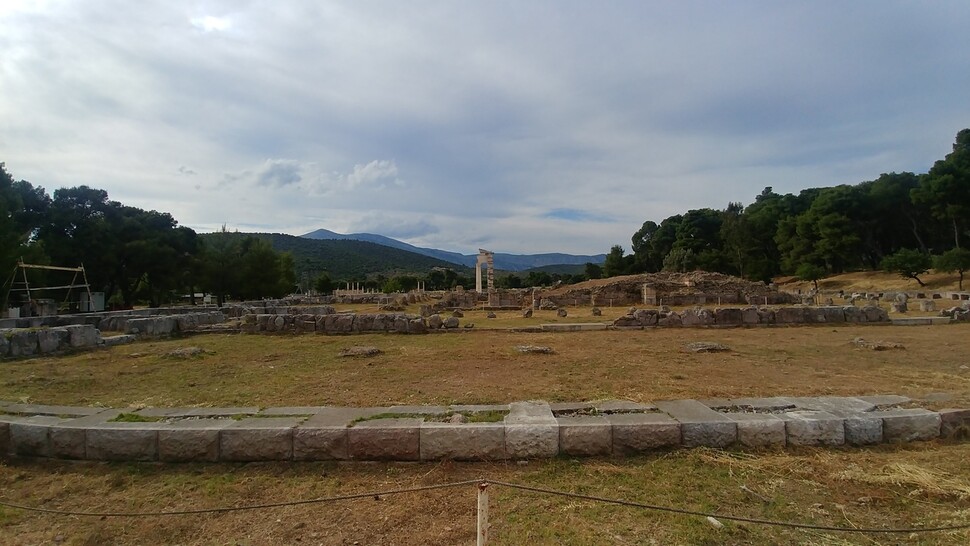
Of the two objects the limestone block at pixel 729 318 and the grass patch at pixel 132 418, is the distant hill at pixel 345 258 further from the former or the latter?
the grass patch at pixel 132 418

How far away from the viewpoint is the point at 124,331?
661 inches

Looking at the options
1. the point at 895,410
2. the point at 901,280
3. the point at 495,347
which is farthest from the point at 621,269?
the point at 895,410

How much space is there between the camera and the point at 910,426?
17.2 ft

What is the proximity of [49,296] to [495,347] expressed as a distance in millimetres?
31134

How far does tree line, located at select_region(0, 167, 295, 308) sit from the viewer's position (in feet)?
81.0

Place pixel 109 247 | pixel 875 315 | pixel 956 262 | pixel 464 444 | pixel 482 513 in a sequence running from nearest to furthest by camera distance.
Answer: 1. pixel 482 513
2. pixel 464 444
3. pixel 875 315
4. pixel 109 247
5. pixel 956 262

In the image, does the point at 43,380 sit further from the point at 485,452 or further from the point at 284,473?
the point at 485,452

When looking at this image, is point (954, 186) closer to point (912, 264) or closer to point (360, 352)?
point (912, 264)

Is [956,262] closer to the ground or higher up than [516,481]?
higher up

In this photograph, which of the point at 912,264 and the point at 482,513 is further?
the point at 912,264

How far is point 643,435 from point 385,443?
2672mm

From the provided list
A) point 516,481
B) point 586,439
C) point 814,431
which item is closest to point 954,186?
point 814,431

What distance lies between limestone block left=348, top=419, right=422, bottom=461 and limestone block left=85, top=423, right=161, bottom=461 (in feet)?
7.02

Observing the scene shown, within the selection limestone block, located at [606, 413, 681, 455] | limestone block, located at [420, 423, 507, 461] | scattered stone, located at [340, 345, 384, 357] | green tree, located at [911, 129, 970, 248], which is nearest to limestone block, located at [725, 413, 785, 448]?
limestone block, located at [606, 413, 681, 455]
